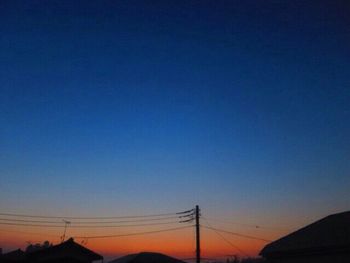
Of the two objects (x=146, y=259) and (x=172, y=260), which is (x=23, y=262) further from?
(x=172, y=260)

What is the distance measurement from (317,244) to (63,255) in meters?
17.3

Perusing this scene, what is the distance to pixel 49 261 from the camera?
30969 millimetres

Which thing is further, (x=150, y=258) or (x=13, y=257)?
(x=150, y=258)

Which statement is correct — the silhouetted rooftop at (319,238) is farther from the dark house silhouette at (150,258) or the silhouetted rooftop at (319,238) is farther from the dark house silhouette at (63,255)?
the dark house silhouette at (63,255)

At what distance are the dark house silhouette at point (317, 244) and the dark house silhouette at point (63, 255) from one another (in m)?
12.6

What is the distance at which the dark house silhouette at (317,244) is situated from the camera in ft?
74.4

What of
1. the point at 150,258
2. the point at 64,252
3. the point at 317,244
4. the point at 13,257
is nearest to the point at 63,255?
the point at 64,252

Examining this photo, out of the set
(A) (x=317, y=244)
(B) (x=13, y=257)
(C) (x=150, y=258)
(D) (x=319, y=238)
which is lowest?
(A) (x=317, y=244)

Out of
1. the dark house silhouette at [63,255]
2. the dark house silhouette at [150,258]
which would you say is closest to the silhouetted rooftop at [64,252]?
the dark house silhouette at [63,255]

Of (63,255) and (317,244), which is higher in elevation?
(63,255)

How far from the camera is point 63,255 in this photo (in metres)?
31.1

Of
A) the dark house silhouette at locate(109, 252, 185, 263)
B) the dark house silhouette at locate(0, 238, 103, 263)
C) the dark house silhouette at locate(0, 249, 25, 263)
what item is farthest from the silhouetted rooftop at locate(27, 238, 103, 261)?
the dark house silhouette at locate(109, 252, 185, 263)

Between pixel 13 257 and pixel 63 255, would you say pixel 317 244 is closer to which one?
pixel 63 255

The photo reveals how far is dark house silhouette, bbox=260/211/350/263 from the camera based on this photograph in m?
22.7
